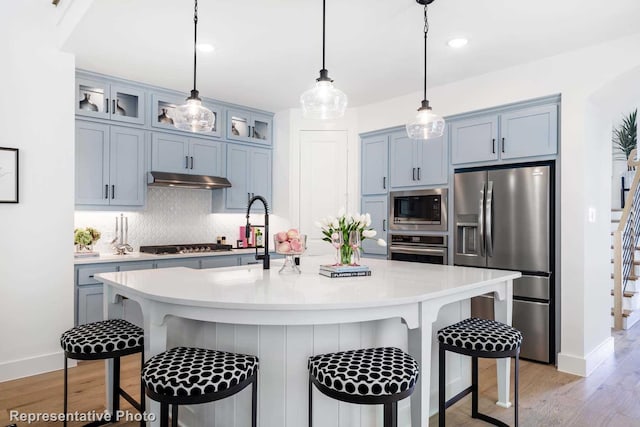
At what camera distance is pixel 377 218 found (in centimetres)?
484

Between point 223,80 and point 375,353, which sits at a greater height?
point 223,80

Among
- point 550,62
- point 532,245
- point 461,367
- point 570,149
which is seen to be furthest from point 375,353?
point 550,62

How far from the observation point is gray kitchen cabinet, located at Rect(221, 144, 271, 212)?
4887 mm

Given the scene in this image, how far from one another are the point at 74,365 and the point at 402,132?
3817 mm

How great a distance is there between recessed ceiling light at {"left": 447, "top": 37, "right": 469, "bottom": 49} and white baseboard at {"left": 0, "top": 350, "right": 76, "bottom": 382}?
3.91 meters

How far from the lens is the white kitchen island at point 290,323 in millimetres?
1686

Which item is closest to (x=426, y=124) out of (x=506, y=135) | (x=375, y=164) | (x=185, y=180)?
(x=506, y=135)

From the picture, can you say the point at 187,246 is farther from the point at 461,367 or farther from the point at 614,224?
the point at 614,224

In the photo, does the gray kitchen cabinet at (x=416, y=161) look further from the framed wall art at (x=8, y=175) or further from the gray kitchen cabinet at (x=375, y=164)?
the framed wall art at (x=8, y=175)

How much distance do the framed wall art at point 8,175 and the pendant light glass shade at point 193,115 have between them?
4.91 ft

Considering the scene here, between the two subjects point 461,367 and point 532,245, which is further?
point 532,245

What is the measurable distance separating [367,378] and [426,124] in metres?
1.83

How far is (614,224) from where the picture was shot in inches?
205

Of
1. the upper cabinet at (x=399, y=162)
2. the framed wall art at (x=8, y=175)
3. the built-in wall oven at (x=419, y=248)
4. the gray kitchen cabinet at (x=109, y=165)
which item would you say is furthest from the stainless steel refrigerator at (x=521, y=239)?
the framed wall art at (x=8, y=175)
